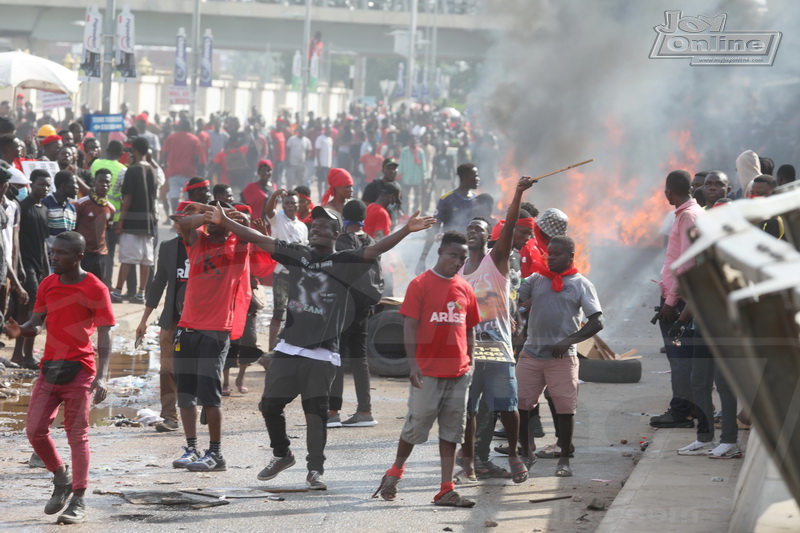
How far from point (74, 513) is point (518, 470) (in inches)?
100.0

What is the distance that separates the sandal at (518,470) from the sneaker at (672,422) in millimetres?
1812

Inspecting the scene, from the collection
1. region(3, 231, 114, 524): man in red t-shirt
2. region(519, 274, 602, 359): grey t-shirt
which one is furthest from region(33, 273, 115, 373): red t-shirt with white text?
region(519, 274, 602, 359): grey t-shirt

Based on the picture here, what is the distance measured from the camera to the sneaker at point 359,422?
855 cm

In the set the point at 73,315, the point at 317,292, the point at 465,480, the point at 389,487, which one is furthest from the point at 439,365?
the point at 73,315

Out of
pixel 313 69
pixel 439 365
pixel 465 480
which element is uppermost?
pixel 313 69

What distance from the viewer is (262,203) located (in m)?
14.2

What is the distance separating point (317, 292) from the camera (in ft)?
22.0

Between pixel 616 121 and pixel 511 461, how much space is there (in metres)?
16.2

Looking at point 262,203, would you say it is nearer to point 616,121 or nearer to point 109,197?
point 109,197

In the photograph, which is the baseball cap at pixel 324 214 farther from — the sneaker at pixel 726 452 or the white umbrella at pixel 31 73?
the white umbrella at pixel 31 73

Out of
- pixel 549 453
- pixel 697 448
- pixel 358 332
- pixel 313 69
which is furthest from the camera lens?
pixel 313 69

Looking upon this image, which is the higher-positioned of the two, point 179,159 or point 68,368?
point 179,159

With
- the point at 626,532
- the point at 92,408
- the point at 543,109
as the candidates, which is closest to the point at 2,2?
the point at 543,109

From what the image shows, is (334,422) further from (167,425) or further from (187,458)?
(187,458)
